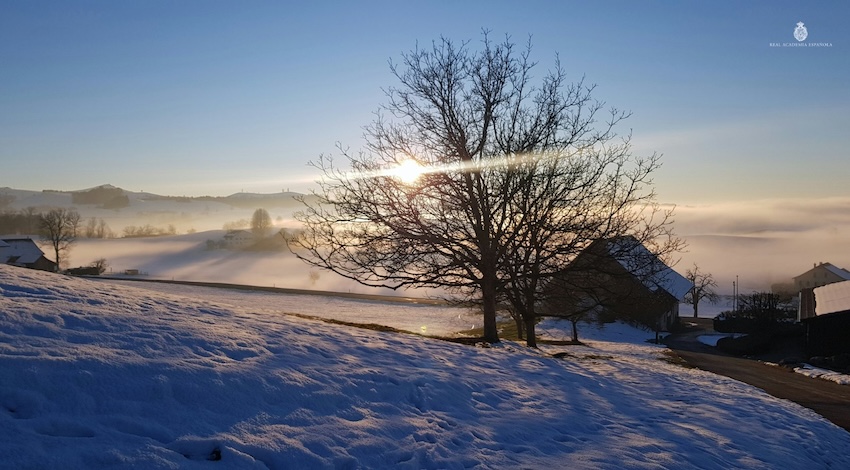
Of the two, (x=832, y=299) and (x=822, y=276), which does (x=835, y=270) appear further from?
(x=832, y=299)

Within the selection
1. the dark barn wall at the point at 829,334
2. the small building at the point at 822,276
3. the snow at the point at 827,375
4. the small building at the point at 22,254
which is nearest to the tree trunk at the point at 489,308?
the snow at the point at 827,375

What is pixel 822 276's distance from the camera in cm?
12419

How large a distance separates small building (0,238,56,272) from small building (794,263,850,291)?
13438cm

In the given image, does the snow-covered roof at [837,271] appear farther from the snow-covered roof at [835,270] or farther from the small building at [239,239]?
the small building at [239,239]

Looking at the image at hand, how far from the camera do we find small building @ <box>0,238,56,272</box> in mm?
68000

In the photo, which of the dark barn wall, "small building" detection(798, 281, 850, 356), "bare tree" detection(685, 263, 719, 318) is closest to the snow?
"small building" detection(798, 281, 850, 356)

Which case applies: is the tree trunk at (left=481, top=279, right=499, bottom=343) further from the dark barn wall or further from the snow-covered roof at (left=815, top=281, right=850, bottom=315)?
the dark barn wall

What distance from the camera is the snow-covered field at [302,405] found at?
512cm

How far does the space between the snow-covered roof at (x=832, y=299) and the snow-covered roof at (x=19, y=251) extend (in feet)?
271

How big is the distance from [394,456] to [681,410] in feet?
22.8

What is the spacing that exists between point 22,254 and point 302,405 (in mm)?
80833

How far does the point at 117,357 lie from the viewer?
640 cm

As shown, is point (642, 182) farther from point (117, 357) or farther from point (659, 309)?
point (659, 309)

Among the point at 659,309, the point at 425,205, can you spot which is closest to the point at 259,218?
the point at 659,309
